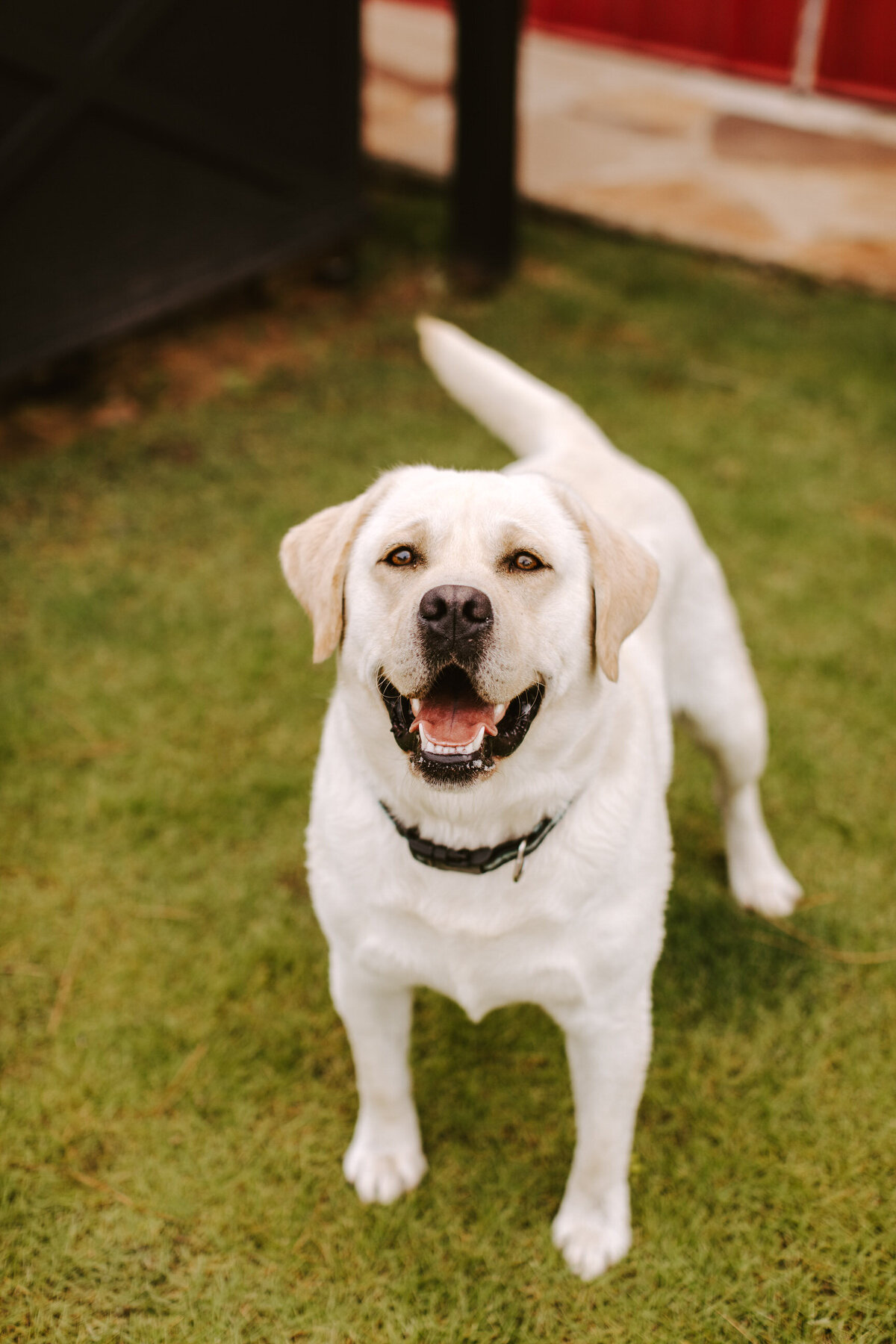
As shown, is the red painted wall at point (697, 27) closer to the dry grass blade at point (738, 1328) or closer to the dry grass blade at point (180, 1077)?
the dry grass blade at point (180, 1077)

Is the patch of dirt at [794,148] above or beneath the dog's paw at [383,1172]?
above

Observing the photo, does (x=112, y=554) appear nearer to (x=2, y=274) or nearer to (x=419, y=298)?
(x=2, y=274)

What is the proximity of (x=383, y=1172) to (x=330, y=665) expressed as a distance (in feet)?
6.02

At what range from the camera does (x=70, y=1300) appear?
7.54ft

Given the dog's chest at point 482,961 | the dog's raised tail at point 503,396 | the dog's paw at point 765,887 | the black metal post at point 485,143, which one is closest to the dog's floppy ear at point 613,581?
the dog's chest at point 482,961

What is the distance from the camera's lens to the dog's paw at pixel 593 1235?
2338 mm

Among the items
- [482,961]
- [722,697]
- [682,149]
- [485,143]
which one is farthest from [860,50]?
[482,961]

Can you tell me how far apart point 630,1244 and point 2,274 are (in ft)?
15.3

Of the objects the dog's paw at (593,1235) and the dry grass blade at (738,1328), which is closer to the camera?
the dry grass blade at (738,1328)

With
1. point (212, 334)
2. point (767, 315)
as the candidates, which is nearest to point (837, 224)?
point (767, 315)

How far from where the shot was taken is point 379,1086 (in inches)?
93.5

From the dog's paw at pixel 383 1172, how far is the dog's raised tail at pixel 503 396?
173cm

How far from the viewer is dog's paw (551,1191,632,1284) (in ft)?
7.67

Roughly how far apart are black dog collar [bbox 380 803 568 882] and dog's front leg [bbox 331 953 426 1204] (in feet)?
1.11
